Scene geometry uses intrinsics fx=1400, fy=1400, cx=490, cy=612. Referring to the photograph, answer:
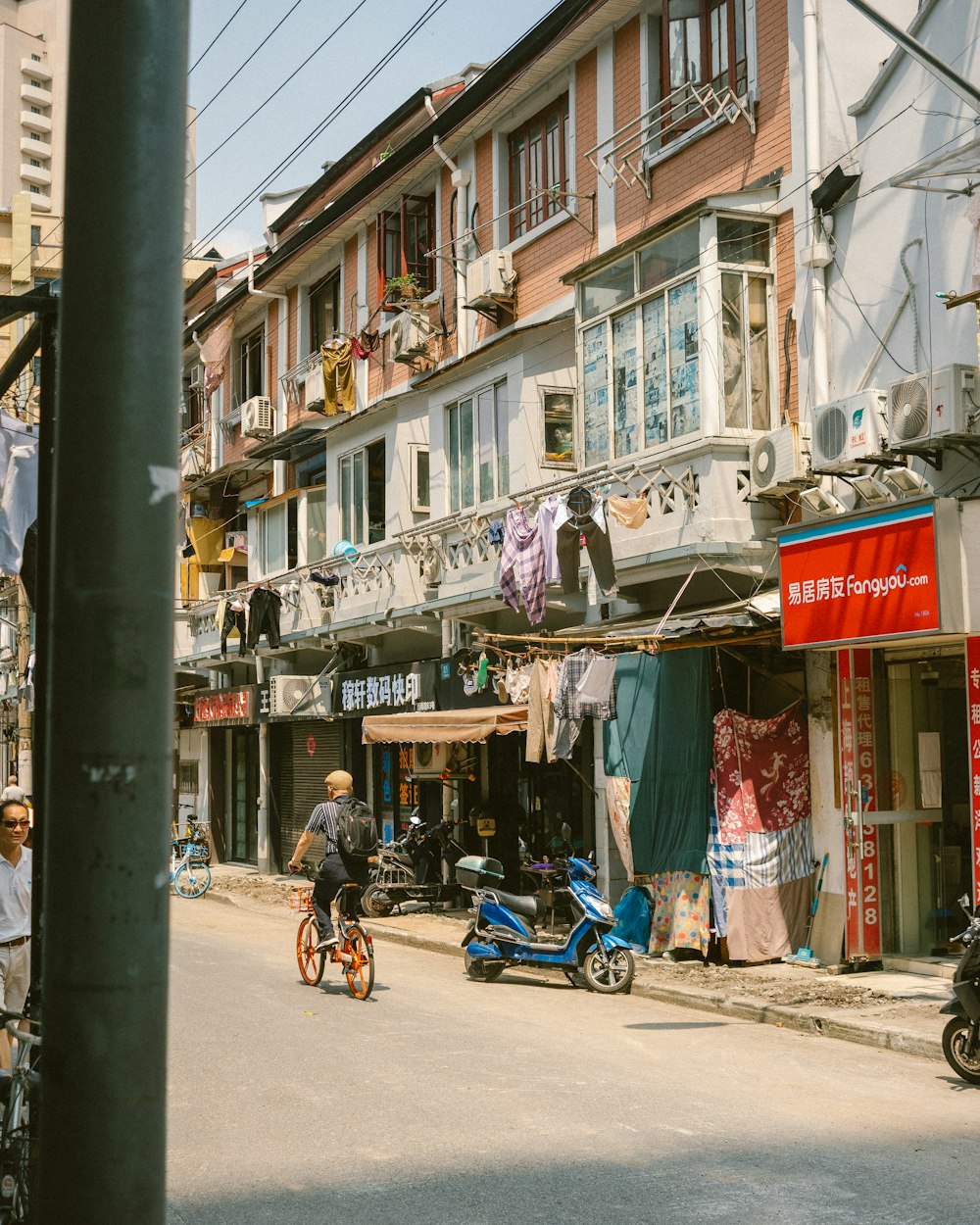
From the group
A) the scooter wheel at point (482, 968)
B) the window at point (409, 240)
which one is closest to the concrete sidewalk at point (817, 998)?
the scooter wheel at point (482, 968)

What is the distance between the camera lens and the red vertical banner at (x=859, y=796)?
13.6 metres

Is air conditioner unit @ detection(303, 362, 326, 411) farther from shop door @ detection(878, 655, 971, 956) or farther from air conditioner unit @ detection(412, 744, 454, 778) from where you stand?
shop door @ detection(878, 655, 971, 956)

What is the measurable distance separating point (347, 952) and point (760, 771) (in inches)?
184

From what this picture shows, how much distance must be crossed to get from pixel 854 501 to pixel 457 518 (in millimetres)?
7720

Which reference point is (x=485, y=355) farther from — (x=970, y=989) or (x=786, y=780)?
(x=970, y=989)

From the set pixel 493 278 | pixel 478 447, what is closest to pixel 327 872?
pixel 478 447

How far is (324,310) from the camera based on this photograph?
1091 inches

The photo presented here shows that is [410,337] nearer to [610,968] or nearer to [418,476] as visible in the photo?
[418,476]

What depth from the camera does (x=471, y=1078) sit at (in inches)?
355

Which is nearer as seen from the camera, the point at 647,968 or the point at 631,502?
the point at 647,968

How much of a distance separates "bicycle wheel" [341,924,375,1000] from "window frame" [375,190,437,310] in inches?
514

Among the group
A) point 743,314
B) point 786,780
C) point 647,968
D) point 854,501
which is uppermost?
point 743,314

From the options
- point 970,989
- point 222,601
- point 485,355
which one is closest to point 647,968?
point 970,989

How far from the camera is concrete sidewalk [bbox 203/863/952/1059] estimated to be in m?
10.8
